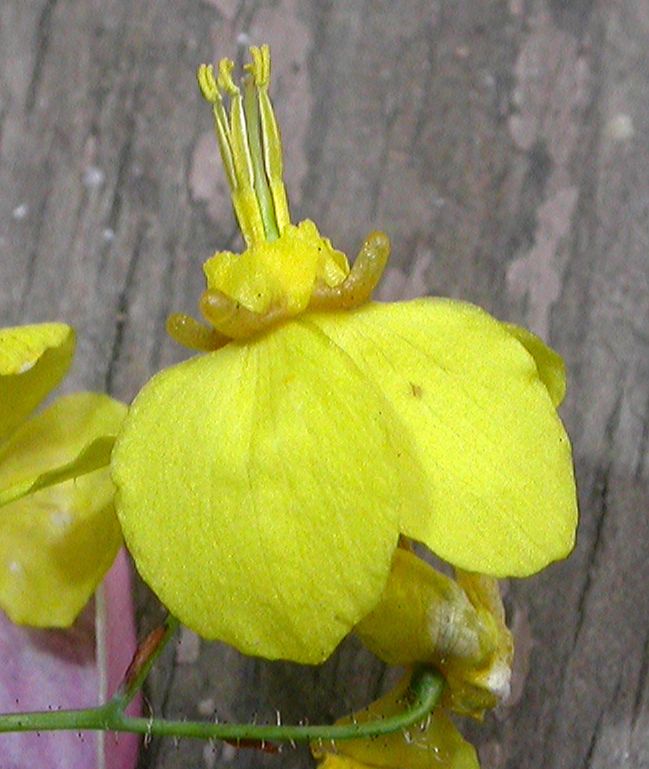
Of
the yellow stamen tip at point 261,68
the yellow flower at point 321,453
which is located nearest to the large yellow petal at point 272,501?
the yellow flower at point 321,453

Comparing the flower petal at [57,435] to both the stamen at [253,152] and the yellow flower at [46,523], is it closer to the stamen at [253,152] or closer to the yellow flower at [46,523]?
the yellow flower at [46,523]

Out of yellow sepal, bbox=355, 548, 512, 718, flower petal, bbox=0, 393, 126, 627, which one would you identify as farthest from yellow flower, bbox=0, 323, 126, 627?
yellow sepal, bbox=355, 548, 512, 718

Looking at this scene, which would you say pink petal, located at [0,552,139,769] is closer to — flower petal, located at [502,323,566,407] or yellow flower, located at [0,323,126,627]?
yellow flower, located at [0,323,126,627]

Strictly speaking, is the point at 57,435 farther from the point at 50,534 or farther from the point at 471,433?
the point at 471,433

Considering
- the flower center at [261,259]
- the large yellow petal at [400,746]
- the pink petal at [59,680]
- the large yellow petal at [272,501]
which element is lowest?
the pink petal at [59,680]

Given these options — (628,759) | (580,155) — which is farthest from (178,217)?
(628,759)

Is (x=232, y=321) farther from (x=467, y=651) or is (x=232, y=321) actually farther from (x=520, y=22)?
(x=520, y=22)
